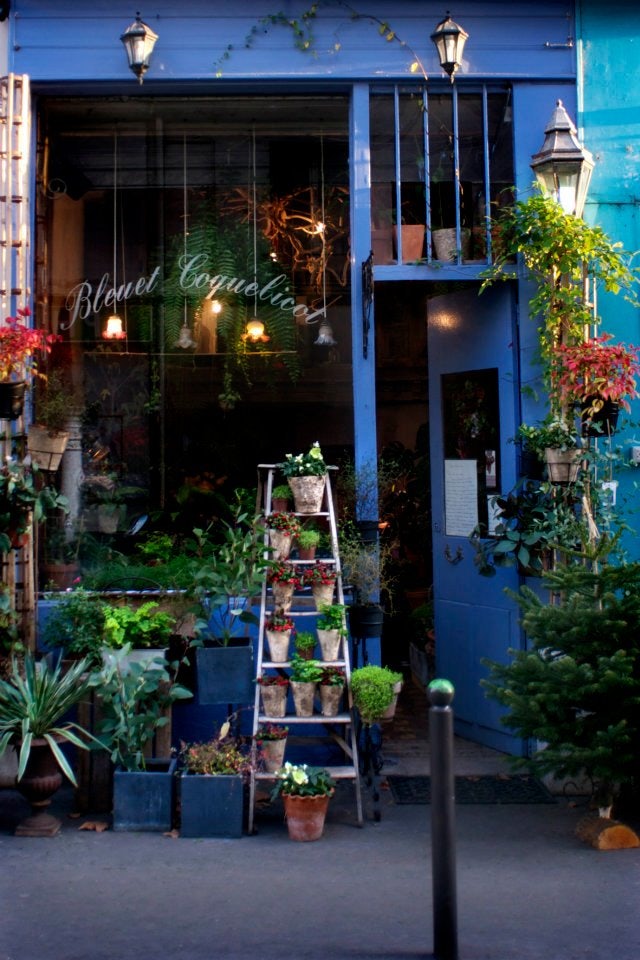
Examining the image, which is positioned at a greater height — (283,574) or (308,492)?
(308,492)

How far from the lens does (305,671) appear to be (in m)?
6.20

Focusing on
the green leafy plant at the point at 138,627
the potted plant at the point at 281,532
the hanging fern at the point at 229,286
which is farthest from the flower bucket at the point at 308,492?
the hanging fern at the point at 229,286

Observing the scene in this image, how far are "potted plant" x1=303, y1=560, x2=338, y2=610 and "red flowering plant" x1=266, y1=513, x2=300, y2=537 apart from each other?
249 millimetres

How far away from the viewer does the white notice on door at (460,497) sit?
7.84 metres

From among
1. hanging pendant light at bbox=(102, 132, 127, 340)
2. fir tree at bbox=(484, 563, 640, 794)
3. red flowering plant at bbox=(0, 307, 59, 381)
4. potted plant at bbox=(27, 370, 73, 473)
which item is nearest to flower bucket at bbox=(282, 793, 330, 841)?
fir tree at bbox=(484, 563, 640, 794)

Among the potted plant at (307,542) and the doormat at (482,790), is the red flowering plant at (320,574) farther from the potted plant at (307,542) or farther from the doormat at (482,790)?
the doormat at (482,790)

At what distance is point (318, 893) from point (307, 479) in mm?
2578

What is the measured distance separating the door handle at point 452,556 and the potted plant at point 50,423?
297cm

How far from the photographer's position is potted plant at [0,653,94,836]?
231 inches

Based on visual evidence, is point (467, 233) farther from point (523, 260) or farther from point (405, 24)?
point (405, 24)

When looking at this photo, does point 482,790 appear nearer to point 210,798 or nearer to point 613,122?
point 210,798

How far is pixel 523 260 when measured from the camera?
293 inches

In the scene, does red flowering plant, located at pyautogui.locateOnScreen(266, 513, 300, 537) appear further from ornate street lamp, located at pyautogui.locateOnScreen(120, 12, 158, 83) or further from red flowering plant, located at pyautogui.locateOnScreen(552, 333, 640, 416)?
ornate street lamp, located at pyautogui.locateOnScreen(120, 12, 158, 83)

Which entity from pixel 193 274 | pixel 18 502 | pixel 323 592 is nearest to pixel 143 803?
pixel 323 592
